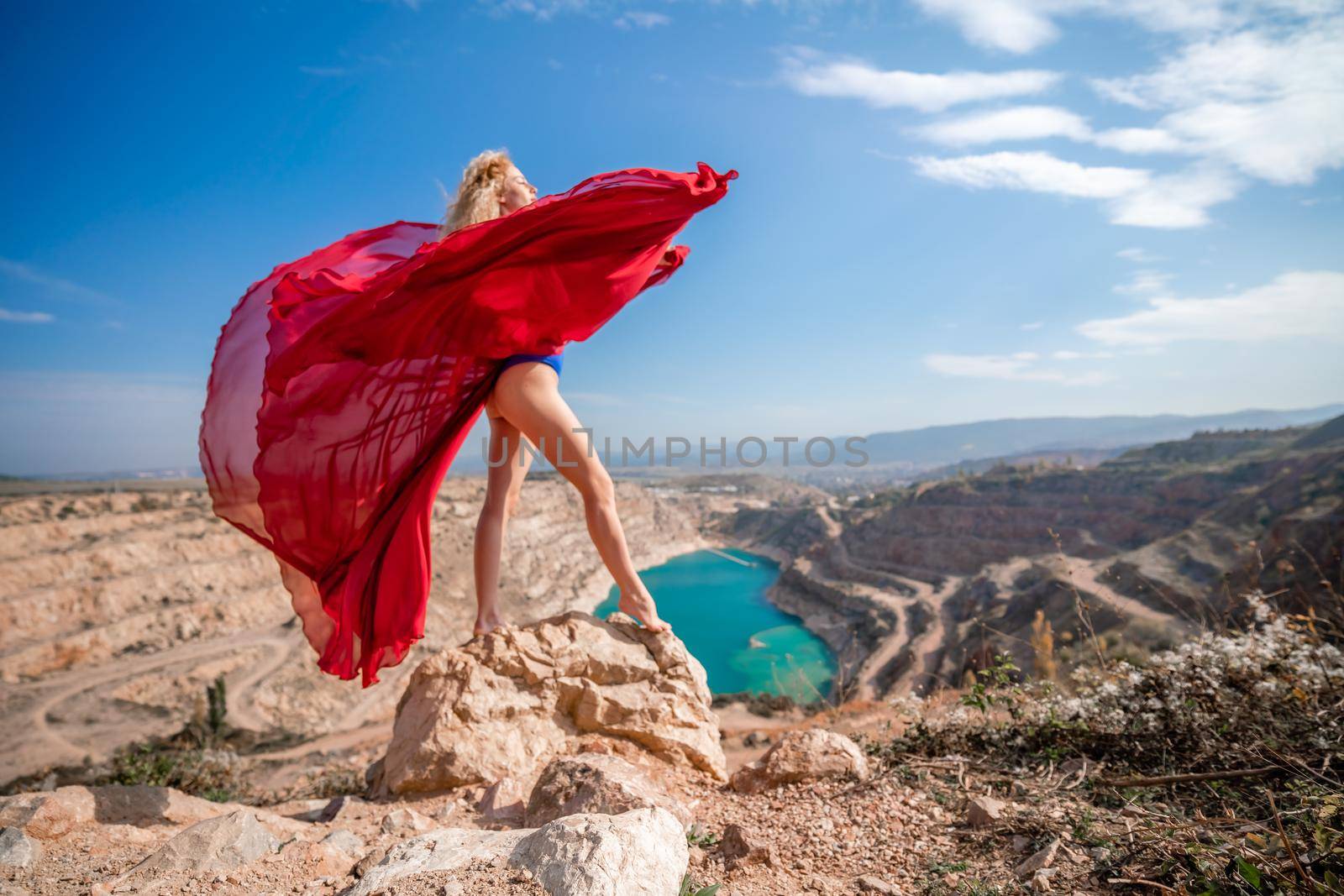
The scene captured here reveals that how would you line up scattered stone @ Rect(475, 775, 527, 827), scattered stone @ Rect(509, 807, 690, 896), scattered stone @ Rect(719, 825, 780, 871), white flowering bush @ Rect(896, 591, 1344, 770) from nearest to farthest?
scattered stone @ Rect(509, 807, 690, 896), scattered stone @ Rect(719, 825, 780, 871), white flowering bush @ Rect(896, 591, 1344, 770), scattered stone @ Rect(475, 775, 527, 827)

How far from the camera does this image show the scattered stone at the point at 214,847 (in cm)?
168

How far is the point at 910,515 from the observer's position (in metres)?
42.7

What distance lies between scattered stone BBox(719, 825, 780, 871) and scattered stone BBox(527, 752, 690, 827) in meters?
0.18

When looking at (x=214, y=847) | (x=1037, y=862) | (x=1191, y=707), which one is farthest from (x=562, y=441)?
(x=1191, y=707)

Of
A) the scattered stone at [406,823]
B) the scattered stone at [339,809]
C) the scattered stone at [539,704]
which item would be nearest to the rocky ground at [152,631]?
the scattered stone at [339,809]

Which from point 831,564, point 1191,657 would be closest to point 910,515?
point 831,564

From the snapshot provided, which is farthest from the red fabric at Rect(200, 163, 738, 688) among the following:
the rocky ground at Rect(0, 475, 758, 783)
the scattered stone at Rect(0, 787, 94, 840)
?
the rocky ground at Rect(0, 475, 758, 783)

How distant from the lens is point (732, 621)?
4416 cm

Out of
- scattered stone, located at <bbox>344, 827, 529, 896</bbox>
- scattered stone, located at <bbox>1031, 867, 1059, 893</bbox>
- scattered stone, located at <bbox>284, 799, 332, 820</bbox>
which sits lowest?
scattered stone, located at <bbox>284, 799, 332, 820</bbox>

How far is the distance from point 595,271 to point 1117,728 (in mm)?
2999

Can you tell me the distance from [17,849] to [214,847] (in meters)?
0.57

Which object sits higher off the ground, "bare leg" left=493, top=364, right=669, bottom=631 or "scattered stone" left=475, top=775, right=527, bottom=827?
Answer: "bare leg" left=493, top=364, right=669, bottom=631

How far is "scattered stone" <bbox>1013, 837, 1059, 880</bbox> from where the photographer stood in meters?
1.67

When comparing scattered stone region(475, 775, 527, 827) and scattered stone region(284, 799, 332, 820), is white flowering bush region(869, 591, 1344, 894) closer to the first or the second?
scattered stone region(475, 775, 527, 827)
